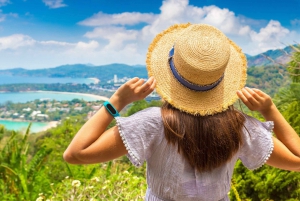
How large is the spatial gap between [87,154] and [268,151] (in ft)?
1.73

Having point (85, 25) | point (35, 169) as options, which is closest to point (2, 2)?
point (85, 25)

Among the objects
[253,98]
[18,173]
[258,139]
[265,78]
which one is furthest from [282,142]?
[265,78]

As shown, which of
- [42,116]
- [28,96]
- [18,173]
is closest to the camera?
[18,173]

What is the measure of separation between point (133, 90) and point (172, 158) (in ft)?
0.71

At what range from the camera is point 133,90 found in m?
0.92

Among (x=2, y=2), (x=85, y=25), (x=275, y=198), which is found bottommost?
(x=275, y=198)

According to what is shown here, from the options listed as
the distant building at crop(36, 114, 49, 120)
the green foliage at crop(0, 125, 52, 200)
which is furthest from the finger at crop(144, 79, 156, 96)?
the distant building at crop(36, 114, 49, 120)

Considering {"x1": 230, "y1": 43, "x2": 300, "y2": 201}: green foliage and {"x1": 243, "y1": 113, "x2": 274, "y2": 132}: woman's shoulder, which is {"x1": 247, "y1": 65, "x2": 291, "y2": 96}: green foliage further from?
{"x1": 243, "y1": 113, "x2": 274, "y2": 132}: woman's shoulder

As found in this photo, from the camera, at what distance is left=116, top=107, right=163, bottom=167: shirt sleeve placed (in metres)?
0.91

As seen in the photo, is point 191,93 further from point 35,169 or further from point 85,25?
point 85,25

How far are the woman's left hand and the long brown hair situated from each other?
0.23 ft

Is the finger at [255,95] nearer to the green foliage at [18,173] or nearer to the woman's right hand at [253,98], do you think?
the woman's right hand at [253,98]

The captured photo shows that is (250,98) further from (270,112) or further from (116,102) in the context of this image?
(116,102)

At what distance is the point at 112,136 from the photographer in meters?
0.92
